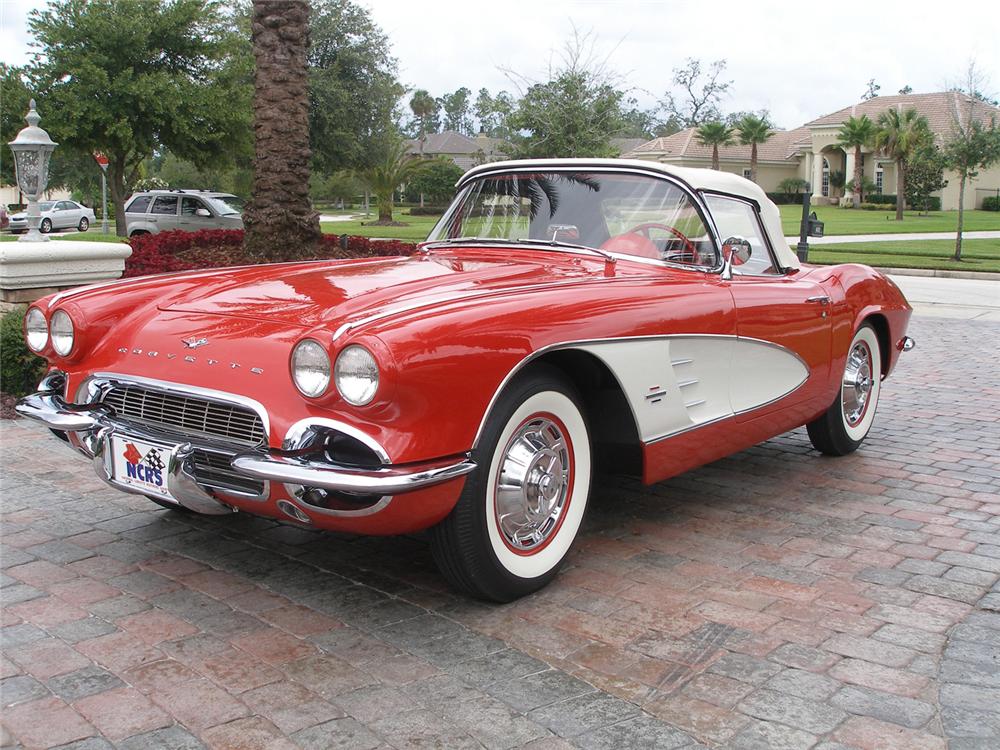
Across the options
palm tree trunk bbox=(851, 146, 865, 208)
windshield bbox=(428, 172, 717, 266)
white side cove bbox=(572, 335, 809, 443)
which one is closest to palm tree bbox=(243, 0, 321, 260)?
windshield bbox=(428, 172, 717, 266)

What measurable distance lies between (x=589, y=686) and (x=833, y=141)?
58464 millimetres

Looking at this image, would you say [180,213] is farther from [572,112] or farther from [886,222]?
[886,222]

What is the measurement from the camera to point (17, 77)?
22.7 meters

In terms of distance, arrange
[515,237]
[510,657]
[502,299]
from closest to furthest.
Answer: [510,657] < [502,299] < [515,237]

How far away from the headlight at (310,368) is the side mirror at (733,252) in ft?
7.15

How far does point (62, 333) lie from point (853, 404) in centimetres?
411

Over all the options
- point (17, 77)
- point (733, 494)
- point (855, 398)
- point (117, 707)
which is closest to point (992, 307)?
point (855, 398)

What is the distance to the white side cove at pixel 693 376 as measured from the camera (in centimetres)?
358

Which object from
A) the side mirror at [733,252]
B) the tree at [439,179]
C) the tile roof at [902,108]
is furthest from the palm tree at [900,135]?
the side mirror at [733,252]

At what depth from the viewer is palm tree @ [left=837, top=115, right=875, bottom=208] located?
166 feet

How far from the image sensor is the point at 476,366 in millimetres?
2988

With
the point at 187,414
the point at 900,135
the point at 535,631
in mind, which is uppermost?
the point at 900,135

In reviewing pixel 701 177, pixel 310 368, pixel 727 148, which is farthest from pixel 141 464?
pixel 727 148

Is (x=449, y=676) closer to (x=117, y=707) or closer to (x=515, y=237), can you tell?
(x=117, y=707)
